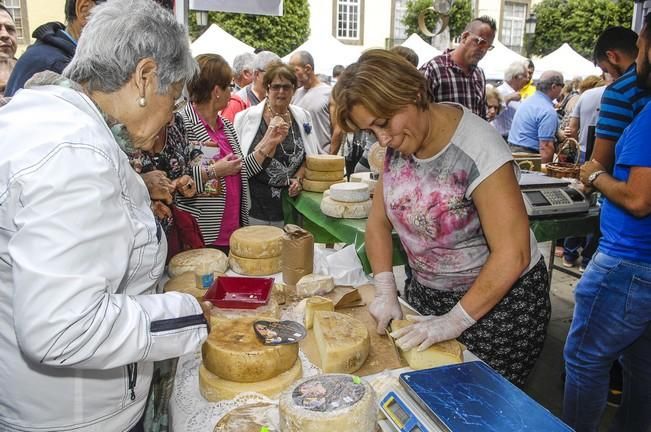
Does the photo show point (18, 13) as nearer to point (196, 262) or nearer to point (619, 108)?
point (196, 262)

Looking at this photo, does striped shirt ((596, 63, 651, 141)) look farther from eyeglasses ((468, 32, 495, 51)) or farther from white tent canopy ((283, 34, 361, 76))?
white tent canopy ((283, 34, 361, 76))

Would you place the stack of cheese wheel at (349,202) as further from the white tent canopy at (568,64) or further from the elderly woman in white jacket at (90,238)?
the white tent canopy at (568,64)

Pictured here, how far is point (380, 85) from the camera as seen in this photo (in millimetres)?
1658

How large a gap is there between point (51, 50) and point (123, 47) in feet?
4.59

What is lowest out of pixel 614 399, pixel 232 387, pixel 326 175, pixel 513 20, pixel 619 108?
pixel 614 399

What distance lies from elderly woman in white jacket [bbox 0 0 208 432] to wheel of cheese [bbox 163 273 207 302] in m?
0.63

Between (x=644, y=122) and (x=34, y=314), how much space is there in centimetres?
210

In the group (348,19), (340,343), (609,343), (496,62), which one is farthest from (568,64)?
(340,343)

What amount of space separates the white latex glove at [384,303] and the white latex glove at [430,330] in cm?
13

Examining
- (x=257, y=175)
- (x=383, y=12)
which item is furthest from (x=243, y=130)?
(x=383, y=12)

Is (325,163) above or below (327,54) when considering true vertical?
below

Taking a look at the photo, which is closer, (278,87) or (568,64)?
(278,87)

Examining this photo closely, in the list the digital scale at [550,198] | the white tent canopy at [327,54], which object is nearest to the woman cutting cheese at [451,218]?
the digital scale at [550,198]

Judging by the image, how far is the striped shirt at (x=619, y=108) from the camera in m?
2.62
